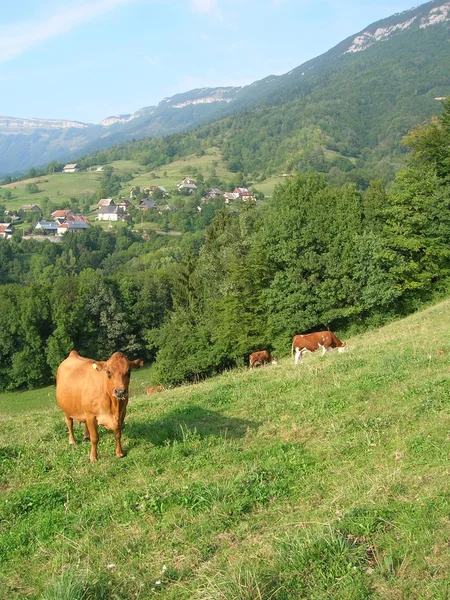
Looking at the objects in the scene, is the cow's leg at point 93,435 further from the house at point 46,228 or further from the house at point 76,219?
the house at point 76,219

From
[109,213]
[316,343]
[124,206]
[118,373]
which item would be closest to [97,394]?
[118,373]

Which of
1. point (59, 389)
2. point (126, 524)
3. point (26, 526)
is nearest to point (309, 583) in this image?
point (126, 524)

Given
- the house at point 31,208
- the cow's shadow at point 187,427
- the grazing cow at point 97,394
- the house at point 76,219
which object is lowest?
the cow's shadow at point 187,427

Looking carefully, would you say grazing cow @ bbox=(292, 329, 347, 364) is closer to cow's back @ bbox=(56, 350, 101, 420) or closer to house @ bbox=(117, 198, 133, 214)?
cow's back @ bbox=(56, 350, 101, 420)

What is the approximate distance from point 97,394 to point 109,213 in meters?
189

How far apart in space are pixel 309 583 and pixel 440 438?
420 cm

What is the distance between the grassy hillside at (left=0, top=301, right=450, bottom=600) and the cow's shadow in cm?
4

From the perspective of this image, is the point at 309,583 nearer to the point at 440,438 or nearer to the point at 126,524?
the point at 126,524

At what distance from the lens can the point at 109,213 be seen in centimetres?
18912

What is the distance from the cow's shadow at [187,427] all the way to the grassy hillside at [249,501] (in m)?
0.04

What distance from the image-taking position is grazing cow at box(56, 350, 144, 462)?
8.66 metres

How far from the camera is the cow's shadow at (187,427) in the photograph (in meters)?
9.60

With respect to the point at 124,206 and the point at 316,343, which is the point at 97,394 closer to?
the point at 316,343

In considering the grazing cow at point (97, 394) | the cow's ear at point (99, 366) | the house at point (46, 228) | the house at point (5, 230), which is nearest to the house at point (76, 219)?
the house at point (46, 228)
